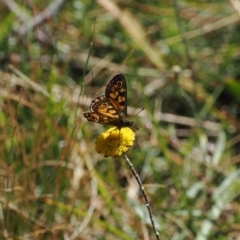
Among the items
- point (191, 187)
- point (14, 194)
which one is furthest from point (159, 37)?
point (14, 194)

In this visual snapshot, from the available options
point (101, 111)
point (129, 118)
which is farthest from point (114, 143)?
point (129, 118)

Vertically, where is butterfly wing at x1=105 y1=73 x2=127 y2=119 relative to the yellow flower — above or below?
above

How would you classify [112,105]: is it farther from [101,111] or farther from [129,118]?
[129,118]

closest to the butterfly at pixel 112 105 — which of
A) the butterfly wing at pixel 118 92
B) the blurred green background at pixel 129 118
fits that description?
the butterfly wing at pixel 118 92

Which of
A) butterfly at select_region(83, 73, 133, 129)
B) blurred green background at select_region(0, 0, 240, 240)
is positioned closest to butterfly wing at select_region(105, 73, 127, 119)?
butterfly at select_region(83, 73, 133, 129)

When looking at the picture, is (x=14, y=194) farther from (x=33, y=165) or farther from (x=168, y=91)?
(x=168, y=91)

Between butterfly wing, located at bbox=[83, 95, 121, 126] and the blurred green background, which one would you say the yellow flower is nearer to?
butterfly wing, located at bbox=[83, 95, 121, 126]
